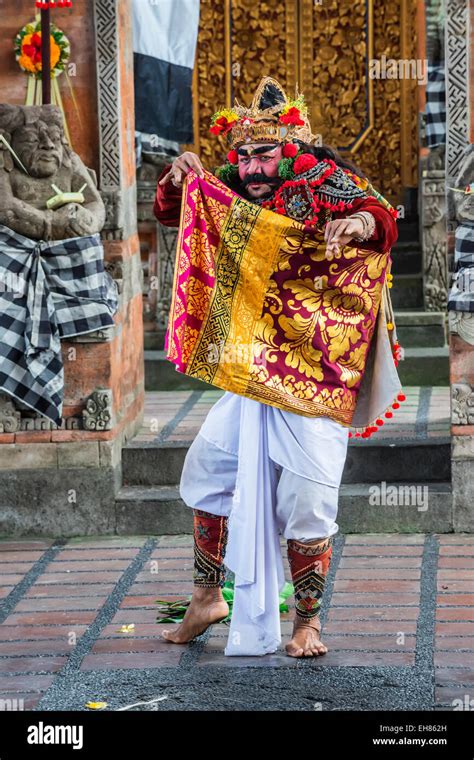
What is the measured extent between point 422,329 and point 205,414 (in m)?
1.87

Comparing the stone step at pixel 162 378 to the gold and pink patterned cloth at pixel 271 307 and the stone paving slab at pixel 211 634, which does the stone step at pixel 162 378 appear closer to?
the stone paving slab at pixel 211 634

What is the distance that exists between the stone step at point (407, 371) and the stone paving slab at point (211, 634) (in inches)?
90.9

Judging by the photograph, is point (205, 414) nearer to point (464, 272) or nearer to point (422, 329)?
point (422, 329)

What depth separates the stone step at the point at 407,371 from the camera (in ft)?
28.9

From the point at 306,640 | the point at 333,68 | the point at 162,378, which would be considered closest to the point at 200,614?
the point at 306,640

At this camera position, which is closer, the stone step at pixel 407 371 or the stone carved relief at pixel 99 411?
the stone carved relief at pixel 99 411

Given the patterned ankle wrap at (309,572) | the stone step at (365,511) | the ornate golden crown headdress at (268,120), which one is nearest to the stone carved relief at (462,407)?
the stone step at (365,511)

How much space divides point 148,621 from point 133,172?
8.65ft

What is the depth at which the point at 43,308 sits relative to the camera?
657 centimetres

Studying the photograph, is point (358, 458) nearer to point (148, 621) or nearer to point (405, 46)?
point (148, 621)

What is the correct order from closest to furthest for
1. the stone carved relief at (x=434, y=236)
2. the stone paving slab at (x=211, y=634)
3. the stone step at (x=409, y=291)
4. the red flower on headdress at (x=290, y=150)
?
1. the stone paving slab at (x=211, y=634)
2. the red flower on headdress at (x=290, y=150)
3. the stone carved relief at (x=434, y=236)
4. the stone step at (x=409, y=291)

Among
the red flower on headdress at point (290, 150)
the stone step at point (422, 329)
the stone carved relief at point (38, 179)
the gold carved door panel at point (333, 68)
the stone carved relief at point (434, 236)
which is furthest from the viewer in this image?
the gold carved door panel at point (333, 68)

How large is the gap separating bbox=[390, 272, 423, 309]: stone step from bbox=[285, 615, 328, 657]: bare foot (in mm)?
4772

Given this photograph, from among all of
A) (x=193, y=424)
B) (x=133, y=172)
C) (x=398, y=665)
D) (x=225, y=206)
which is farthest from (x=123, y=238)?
(x=398, y=665)
